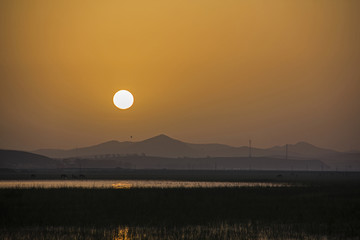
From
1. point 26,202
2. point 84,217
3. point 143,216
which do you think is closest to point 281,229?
point 143,216

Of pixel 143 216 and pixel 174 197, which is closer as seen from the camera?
pixel 143 216

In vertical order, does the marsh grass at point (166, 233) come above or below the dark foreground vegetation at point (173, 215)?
below

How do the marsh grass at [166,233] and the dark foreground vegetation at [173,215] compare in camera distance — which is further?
the dark foreground vegetation at [173,215]

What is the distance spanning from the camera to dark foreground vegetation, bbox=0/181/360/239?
41438 millimetres

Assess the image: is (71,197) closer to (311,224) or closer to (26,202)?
(26,202)

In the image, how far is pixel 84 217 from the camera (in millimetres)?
49312

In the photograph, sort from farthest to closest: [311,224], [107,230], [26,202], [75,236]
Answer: [26,202], [311,224], [107,230], [75,236]

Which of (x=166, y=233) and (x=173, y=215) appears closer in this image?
(x=166, y=233)

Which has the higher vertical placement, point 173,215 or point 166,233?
point 173,215

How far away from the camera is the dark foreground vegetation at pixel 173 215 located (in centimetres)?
4144

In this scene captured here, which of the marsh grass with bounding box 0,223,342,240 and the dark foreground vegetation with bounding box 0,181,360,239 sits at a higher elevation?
the dark foreground vegetation with bounding box 0,181,360,239

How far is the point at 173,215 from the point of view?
50.5 metres

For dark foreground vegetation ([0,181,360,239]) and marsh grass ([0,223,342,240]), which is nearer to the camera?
marsh grass ([0,223,342,240])

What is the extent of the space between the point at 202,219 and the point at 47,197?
Result: 23.5 m
